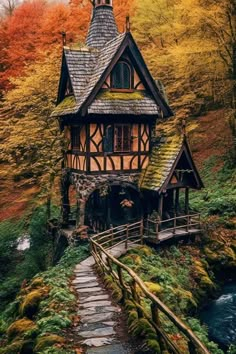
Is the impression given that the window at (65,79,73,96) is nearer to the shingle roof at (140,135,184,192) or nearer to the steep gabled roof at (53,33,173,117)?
the steep gabled roof at (53,33,173,117)

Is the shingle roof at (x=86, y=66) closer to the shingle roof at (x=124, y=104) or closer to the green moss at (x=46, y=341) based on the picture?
the shingle roof at (x=124, y=104)

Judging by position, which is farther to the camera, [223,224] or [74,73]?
[223,224]

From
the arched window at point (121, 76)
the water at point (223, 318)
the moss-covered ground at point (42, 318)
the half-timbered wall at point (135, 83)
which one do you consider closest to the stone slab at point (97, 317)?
the moss-covered ground at point (42, 318)

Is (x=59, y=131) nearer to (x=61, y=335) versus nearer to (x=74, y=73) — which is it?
(x=74, y=73)

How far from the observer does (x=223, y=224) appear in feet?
70.6

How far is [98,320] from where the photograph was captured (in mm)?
9820

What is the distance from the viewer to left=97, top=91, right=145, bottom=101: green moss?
63.0ft

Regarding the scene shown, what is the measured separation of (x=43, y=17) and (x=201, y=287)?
33.7 metres

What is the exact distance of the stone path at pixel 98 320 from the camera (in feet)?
27.9

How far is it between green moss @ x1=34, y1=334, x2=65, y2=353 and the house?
1101cm

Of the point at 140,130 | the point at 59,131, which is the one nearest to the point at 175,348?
the point at 140,130

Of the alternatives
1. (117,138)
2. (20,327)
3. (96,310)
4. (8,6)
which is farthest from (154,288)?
(8,6)

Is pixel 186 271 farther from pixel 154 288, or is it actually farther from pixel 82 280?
pixel 82 280

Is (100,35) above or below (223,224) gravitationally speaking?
above
